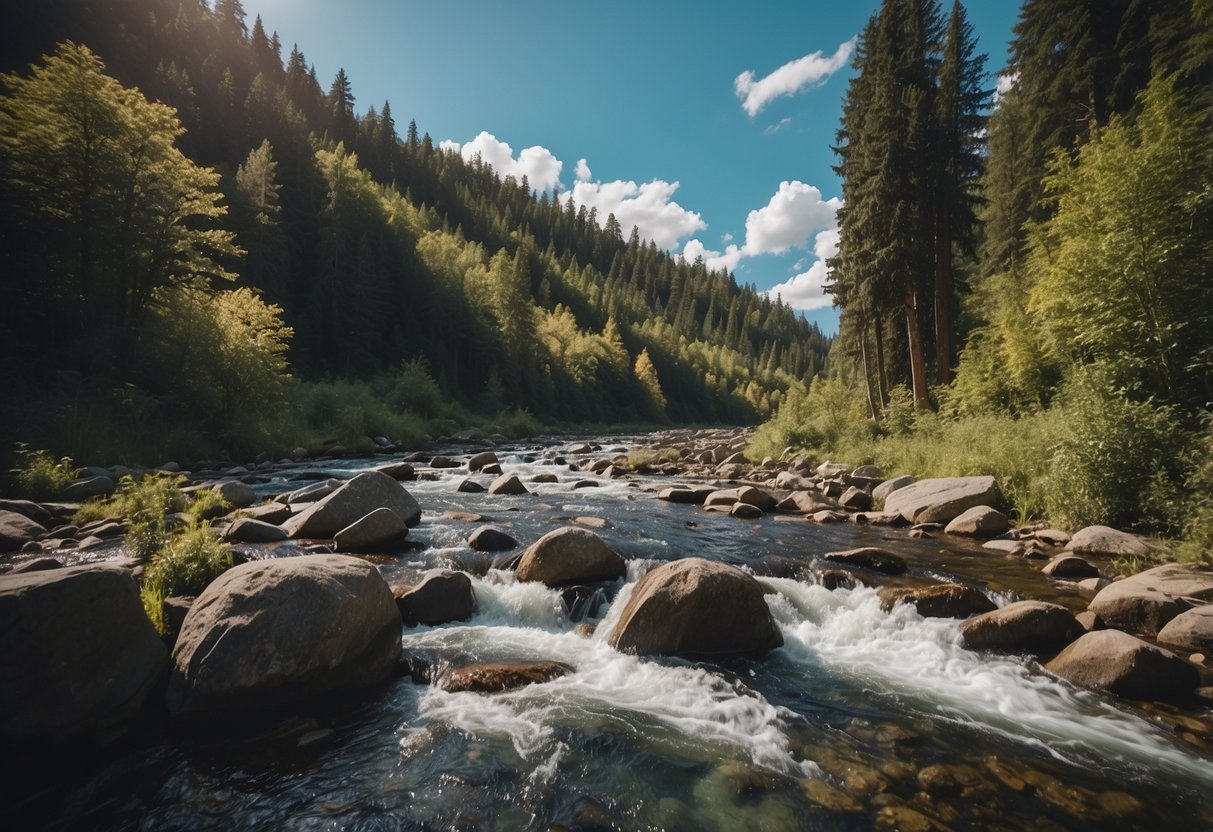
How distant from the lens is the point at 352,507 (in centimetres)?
951

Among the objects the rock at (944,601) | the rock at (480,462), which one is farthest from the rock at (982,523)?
the rock at (480,462)

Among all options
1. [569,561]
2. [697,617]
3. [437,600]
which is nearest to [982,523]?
[697,617]

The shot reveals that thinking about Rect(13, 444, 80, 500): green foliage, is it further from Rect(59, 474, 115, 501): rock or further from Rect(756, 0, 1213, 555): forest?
Rect(756, 0, 1213, 555): forest

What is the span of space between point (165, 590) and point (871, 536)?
39.4ft

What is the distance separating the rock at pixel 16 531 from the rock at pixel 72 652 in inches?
236

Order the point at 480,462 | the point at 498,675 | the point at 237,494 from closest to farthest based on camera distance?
the point at 498,675 → the point at 237,494 → the point at 480,462

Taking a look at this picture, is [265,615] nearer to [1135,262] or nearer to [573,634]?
[573,634]

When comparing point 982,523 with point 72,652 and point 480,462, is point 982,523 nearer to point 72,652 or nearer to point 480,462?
point 72,652

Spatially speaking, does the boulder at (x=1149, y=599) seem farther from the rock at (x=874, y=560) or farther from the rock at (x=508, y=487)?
the rock at (x=508, y=487)

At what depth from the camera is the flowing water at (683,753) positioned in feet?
11.0

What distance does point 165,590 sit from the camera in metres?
5.43

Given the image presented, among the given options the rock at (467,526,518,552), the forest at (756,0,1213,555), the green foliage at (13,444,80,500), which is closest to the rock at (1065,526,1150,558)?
the forest at (756,0,1213,555)

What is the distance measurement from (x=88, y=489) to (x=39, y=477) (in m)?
0.83

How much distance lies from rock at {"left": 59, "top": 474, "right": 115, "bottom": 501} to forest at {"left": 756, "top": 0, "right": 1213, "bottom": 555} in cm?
2064
